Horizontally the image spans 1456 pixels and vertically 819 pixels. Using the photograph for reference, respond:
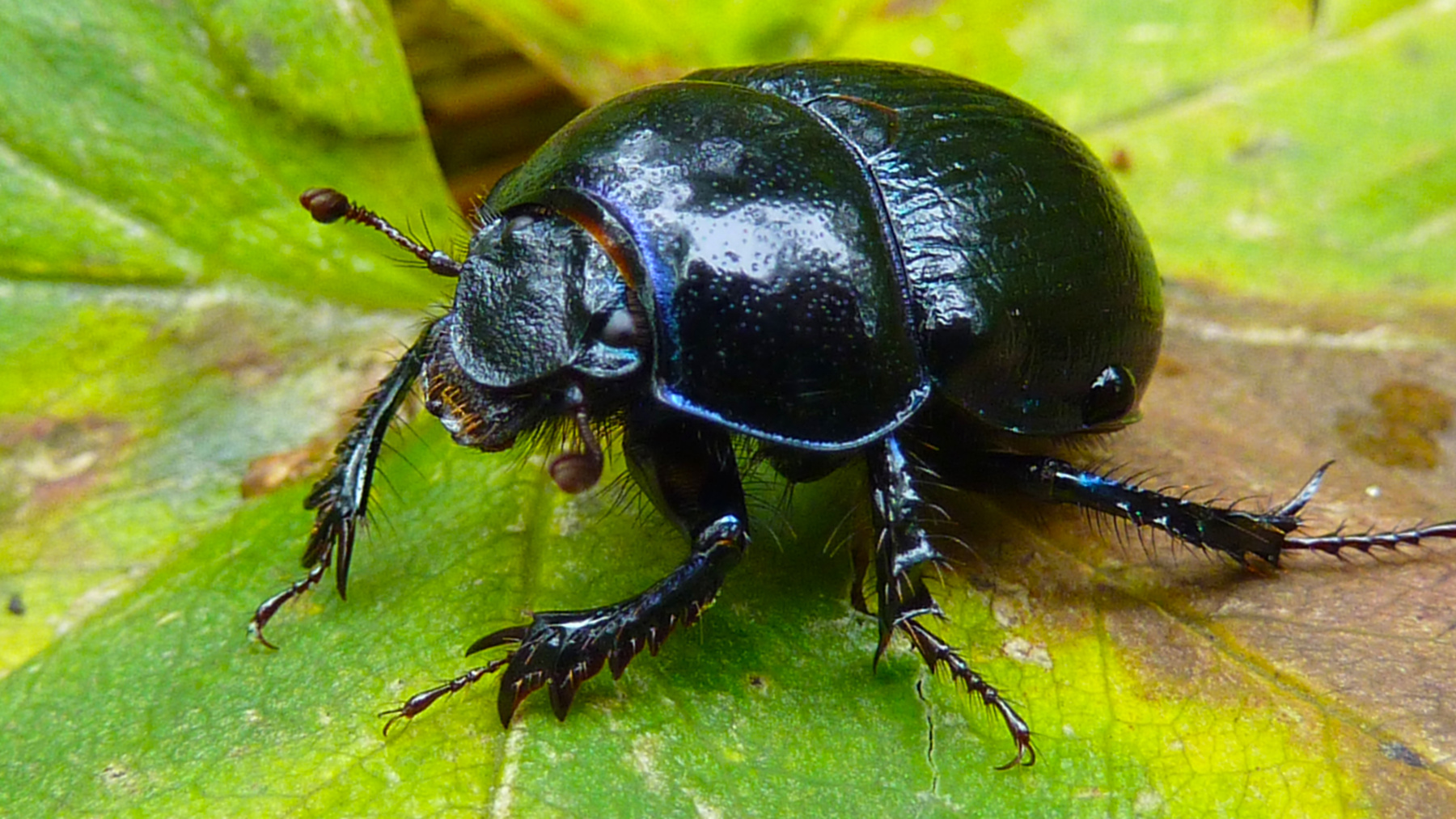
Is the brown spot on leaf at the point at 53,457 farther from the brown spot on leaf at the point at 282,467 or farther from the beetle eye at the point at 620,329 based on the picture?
the beetle eye at the point at 620,329

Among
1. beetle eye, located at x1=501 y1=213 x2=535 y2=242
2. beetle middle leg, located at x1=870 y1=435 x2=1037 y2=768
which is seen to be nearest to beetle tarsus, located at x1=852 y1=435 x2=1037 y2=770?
beetle middle leg, located at x1=870 y1=435 x2=1037 y2=768

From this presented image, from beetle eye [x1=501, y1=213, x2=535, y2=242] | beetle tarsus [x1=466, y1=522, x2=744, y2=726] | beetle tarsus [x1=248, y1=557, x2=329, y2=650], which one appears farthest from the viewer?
beetle tarsus [x1=248, y1=557, x2=329, y2=650]

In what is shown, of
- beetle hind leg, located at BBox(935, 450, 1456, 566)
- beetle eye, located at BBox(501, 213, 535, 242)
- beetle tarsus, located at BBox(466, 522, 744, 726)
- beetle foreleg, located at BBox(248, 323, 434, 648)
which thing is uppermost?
beetle eye, located at BBox(501, 213, 535, 242)

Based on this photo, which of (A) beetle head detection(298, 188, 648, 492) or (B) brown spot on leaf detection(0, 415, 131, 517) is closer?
(A) beetle head detection(298, 188, 648, 492)

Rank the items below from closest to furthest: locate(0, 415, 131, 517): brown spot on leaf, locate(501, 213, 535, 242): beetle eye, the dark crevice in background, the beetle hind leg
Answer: locate(501, 213, 535, 242): beetle eye → the beetle hind leg → locate(0, 415, 131, 517): brown spot on leaf → the dark crevice in background

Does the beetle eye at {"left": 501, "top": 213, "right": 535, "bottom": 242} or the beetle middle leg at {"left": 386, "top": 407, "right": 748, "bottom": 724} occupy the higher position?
the beetle eye at {"left": 501, "top": 213, "right": 535, "bottom": 242}

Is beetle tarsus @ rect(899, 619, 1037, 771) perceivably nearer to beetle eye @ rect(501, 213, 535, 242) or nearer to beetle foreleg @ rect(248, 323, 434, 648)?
beetle eye @ rect(501, 213, 535, 242)

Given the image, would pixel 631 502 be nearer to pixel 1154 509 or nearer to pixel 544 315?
pixel 544 315

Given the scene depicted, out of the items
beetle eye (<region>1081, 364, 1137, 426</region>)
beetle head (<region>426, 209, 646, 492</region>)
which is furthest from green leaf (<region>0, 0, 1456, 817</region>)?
beetle head (<region>426, 209, 646, 492</region>)
